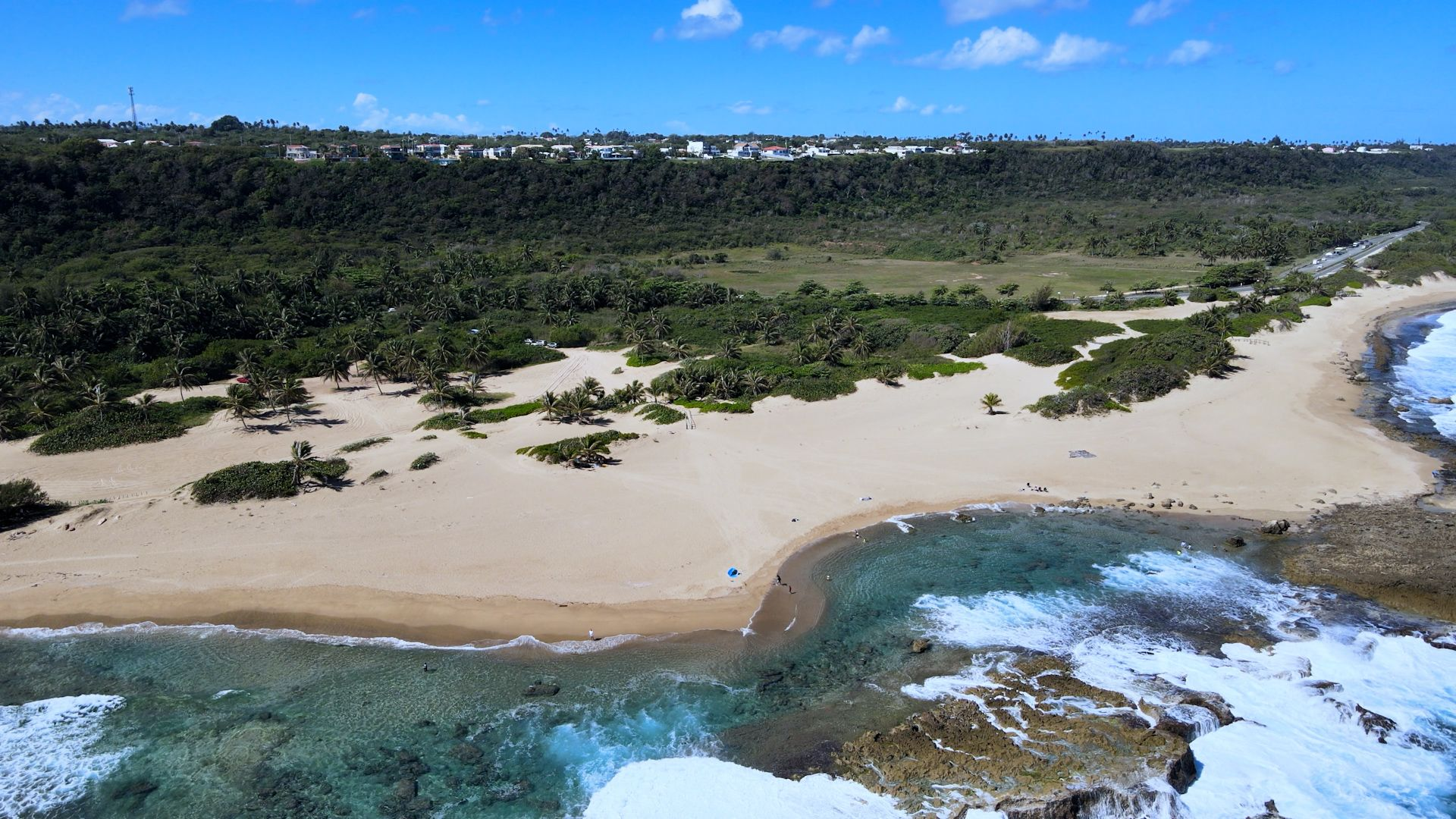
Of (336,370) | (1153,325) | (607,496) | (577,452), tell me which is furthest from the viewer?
(1153,325)

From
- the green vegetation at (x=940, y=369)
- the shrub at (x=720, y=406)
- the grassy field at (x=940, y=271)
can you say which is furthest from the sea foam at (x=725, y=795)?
the grassy field at (x=940, y=271)

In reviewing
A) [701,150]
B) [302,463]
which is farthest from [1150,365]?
[701,150]

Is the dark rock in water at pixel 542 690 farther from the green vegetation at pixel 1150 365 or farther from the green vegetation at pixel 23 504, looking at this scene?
the green vegetation at pixel 1150 365

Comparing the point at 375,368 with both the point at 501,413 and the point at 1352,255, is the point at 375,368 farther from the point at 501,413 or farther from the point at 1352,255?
the point at 1352,255

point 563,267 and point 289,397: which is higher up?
point 563,267

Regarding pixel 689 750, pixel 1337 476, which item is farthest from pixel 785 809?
pixel 1337 476

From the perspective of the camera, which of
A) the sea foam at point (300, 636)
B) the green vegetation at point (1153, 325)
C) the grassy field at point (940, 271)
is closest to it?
the sea foam at point (300, 636)

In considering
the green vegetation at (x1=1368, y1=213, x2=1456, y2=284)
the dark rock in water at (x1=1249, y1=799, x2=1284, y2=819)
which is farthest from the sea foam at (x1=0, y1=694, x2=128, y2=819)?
the green vegetation at (x1=1368, y1=213, x2=1456, y2=284)
